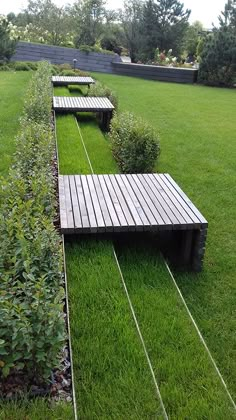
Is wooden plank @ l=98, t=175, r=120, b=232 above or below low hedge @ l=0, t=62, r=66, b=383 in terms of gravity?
below

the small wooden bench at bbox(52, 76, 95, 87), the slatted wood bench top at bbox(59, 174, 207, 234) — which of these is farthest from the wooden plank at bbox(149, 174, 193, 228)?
the small wooden bench at bbox(52, 76, 95, 87)

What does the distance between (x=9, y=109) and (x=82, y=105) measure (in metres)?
1.59

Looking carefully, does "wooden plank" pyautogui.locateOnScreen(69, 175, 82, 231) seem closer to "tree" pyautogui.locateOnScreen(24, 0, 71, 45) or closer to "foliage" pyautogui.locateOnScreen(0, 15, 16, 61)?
"foliage" pyautogui.locateOnScreen(0, 15, 16, 61)

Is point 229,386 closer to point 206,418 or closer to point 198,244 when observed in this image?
point 206,418

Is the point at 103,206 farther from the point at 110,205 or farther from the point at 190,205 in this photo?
the point at 190,205

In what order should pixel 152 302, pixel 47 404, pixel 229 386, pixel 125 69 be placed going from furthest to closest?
pixel 125 69
pixel 152 302
pixel 229 386
pixel 47 404

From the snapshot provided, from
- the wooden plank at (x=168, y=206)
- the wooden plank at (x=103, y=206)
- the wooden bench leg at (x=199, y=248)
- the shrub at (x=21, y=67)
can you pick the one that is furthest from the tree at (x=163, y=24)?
the wooden bench leg at (x=199, y=248)

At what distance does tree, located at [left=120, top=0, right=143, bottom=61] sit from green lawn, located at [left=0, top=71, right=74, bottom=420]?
1094 cm

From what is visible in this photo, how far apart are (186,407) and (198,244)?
1632 mm

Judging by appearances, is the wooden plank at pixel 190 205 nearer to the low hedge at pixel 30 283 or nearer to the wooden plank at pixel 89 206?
the wooden plank at pixel 89 206

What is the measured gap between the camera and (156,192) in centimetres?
432

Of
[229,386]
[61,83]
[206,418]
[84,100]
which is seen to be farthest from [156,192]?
[61,83]

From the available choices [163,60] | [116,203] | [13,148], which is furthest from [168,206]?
[163,60]

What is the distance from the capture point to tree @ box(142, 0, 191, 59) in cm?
2228
